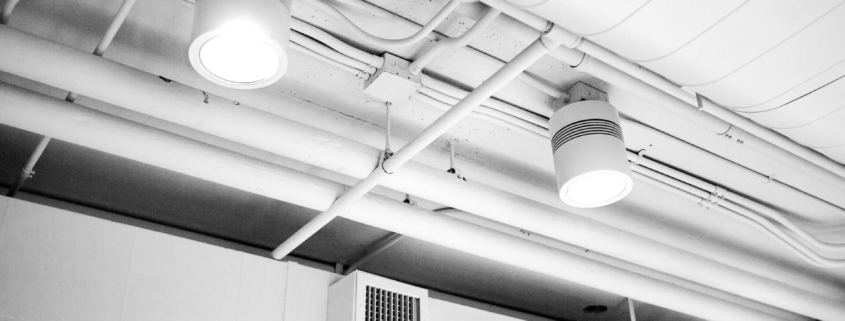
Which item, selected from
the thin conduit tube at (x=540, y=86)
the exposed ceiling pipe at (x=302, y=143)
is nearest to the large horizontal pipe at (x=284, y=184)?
the exposed ceiling pipe at (x=302, y=143)

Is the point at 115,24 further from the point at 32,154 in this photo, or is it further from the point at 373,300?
the point at 373,300

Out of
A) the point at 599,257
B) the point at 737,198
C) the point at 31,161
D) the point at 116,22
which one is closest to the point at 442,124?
the point at 116,22

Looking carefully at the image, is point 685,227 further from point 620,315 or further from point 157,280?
point 157,280

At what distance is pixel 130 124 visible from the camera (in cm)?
181

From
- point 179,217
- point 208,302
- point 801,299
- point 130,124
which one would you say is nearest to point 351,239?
point 179,217

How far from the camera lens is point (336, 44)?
1853 millimetres

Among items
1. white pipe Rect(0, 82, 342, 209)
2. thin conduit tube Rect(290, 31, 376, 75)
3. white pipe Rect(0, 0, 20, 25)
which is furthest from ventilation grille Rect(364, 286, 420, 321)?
white pipe Rect(0, 0, 20, 25)

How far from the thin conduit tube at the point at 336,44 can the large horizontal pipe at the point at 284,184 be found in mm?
412

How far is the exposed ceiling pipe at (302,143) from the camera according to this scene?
63.1 inches

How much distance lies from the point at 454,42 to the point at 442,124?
0.21 metres

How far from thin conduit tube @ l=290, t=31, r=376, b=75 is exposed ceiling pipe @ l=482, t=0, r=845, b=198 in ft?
1.61

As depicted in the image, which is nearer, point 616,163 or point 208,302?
point 616,163

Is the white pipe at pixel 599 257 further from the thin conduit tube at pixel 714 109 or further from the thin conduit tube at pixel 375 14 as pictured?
the thin conduit tube at pixel 714 109

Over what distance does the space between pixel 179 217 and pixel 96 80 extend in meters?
1.10
